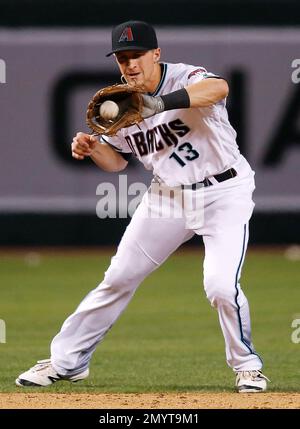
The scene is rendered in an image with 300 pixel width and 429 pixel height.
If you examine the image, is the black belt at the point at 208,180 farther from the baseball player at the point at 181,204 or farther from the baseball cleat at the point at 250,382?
the baseball cleat at the point at 250,382

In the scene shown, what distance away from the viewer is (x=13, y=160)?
15.5 meters

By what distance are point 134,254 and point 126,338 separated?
283 centimetres

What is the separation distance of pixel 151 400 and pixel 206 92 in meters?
1.71

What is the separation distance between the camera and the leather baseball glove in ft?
20.8

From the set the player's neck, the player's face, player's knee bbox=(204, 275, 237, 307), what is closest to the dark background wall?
the player's neck

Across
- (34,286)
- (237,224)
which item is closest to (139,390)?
(237,224)

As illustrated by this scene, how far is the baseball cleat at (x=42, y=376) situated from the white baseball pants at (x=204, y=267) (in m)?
0.05

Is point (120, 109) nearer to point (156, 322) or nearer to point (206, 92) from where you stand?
point (206, 92)

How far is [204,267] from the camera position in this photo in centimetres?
666

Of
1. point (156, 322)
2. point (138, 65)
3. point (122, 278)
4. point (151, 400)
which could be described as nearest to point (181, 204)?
point (122, 278)

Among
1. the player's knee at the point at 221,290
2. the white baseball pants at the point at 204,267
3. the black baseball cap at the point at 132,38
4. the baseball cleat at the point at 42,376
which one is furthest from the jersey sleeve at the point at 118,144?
the baseball cleat at the point at 42,376

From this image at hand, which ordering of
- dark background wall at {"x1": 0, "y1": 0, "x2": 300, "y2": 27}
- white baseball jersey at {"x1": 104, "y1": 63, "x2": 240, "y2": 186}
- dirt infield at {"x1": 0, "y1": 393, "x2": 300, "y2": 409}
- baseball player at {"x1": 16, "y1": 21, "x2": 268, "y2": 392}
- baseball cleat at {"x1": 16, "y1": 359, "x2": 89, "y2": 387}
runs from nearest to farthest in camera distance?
dirt infield at {"x1": 0, "y1": 393, "x2": 300, "y2": 409} < baseball player at {"x1": 16, "y1": 21, "x2": 268, "y2": 392} < white baseball jersey at {"x1": 104, "y1": 63, "x2": 240, "y2": 186} < baseball cleat at {"x1": 16, "y1": 359, "x2": 89, "y2": 387} < dark background wall at {"x1": 0, "y1": 0, "x2": 300, "y2": 27}

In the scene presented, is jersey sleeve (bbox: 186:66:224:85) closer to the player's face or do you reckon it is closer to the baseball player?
the baseball player
